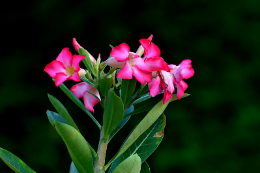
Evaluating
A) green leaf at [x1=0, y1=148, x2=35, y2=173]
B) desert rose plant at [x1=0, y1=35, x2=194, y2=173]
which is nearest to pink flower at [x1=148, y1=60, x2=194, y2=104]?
desert rose plant at [x1=0, y1=35, x2=194, y2=173]

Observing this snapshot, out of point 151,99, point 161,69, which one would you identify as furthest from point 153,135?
point 161,69

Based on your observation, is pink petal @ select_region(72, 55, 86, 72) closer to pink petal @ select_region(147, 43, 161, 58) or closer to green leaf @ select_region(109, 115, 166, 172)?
pink petal @ select_region(147, 43, 161, 58)

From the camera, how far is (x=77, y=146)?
0.64m

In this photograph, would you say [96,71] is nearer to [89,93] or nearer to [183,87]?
[89,93]

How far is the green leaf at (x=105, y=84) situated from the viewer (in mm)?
674

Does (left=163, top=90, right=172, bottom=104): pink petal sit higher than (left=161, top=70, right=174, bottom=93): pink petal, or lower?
lower

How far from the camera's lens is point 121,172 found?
646mm

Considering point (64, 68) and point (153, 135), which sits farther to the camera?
point (153, 135)

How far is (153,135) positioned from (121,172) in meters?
0.17

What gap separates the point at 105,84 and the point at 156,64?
11 centimetres

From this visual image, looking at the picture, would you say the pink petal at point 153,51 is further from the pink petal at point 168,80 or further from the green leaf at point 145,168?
the green leaf at point 145,168

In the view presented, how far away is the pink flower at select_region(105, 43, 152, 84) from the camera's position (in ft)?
2.04

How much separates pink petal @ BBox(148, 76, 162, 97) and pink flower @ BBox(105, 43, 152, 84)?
27 mm

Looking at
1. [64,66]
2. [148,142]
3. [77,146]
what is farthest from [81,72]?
[148,142]
